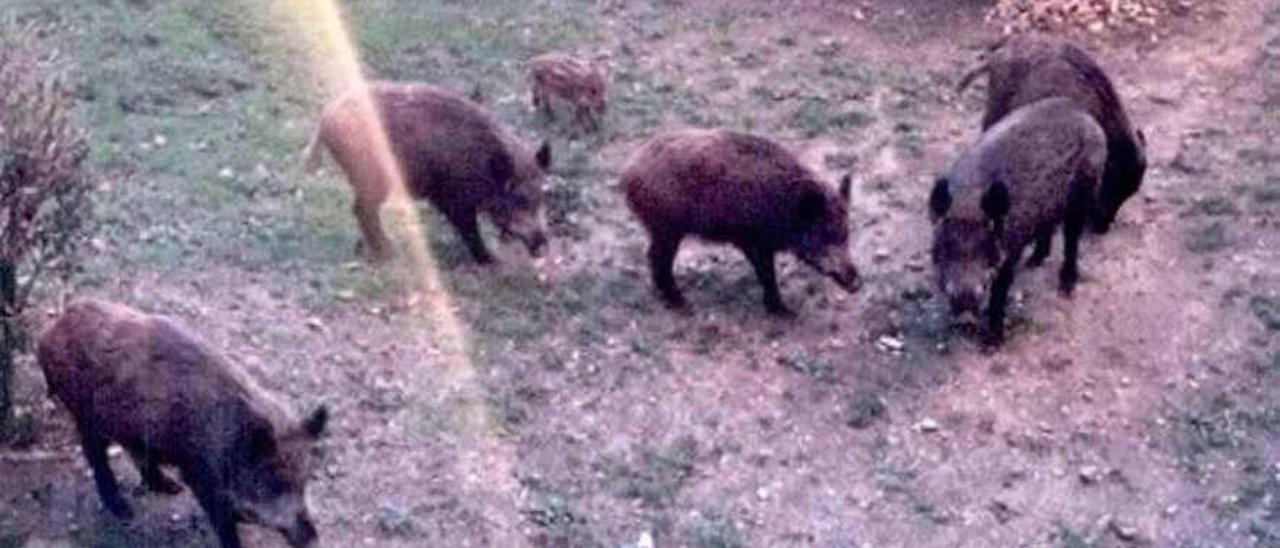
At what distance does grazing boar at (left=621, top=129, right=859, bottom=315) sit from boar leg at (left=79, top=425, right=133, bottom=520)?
10.5 ft

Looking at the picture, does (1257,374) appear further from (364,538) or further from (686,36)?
(686,36)

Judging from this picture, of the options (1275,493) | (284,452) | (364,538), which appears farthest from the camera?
(1275,493)

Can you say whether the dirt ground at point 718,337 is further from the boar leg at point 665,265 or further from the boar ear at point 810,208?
the boar ear at point 810,208

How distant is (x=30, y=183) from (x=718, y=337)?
350 centimetres

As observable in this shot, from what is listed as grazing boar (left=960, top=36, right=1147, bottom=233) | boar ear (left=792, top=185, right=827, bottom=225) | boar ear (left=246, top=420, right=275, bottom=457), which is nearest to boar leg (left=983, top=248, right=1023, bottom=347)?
boar ear (left=792, top=185, right=827, bottom=225)

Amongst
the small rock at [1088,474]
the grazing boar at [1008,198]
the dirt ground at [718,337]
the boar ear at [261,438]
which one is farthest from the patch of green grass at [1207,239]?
the boar ear at [261,438]

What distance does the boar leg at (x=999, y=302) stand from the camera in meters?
10.1

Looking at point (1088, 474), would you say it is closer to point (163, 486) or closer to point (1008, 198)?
point (1008, 198)

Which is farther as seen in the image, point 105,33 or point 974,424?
point 105,33

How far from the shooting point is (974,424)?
9.53 metres

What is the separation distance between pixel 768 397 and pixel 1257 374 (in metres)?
2.41

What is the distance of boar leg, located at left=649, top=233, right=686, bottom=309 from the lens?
10.4 meters

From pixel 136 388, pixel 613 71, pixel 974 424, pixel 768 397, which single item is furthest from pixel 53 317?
pixel 613 71

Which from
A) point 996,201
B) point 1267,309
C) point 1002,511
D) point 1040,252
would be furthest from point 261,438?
point 1267,309
